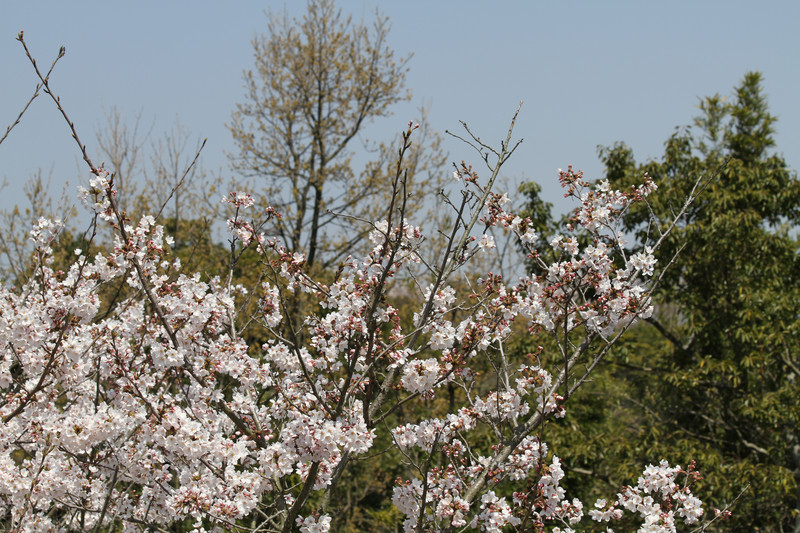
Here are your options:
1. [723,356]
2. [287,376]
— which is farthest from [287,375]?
[723,356]

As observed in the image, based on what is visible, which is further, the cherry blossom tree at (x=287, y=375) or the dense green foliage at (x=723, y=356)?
the dense green foliage at (x=723, y=356)

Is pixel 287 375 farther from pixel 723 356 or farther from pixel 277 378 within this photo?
pixel 723 356

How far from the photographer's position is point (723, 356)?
30.5 ft

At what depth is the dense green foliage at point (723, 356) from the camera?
8531mm

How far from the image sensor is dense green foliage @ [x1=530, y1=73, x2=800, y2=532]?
853 centimetres

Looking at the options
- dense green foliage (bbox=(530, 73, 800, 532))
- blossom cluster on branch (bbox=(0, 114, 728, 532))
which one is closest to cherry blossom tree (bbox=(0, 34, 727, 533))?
blossom cluster on branch (bbox=(0, 114, 728, 532))

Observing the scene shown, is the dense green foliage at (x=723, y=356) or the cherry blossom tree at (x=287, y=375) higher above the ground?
the dense green foliage at (x=723, y=356)

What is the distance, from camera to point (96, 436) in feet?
10.8

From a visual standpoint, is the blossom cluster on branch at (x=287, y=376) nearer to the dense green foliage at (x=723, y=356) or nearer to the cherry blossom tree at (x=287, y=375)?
the cherry blossom tree at (x=287, y=375)

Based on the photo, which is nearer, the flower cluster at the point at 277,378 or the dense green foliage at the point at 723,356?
the flower cluster at the point at 277,378

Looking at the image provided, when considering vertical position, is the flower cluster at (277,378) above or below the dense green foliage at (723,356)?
below

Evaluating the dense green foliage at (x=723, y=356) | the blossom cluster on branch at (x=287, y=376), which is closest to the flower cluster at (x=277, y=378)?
the blossom cluster on branch at (x=287, y=376)

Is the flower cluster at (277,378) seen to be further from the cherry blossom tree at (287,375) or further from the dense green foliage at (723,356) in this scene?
the dense green foliage at (723,356)

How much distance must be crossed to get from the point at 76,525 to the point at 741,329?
811 centimetres
